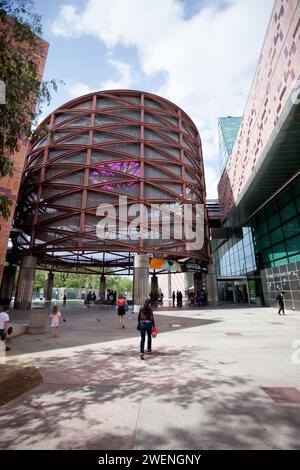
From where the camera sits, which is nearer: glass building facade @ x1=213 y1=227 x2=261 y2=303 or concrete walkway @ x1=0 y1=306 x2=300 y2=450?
concrete walkway @ x1=0 y1=306 x2=300 y2=450

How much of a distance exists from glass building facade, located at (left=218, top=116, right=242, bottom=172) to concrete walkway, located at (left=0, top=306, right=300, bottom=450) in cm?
4955

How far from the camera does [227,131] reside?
51.4 m

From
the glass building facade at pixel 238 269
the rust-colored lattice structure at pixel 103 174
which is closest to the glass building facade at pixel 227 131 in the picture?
the rust-colored lattice structure at pixel 103 174

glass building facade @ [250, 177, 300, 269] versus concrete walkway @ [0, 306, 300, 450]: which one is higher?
glass building facade @ [250, 177, 300, 269]

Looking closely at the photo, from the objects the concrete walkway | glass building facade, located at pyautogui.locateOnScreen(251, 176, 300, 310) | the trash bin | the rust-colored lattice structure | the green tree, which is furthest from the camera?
the rust-colored lattice structure

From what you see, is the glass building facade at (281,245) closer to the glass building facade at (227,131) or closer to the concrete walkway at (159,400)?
the concrete walkway at (159,400)

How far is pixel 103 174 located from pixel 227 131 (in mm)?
37168

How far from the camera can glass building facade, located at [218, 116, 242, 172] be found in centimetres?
4978

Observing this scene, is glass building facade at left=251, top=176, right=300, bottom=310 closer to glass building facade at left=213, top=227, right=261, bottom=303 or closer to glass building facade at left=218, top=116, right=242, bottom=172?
glass building facade at left=213, top=227, right=261, bottom=303

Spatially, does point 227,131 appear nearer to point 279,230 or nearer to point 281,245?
point 279,230

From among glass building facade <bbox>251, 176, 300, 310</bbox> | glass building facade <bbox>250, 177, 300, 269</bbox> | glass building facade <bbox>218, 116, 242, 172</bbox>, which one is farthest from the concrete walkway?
glass building facade <bbox>218, 116, 242, 172</bbox>

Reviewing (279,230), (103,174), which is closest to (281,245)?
(279,230)
